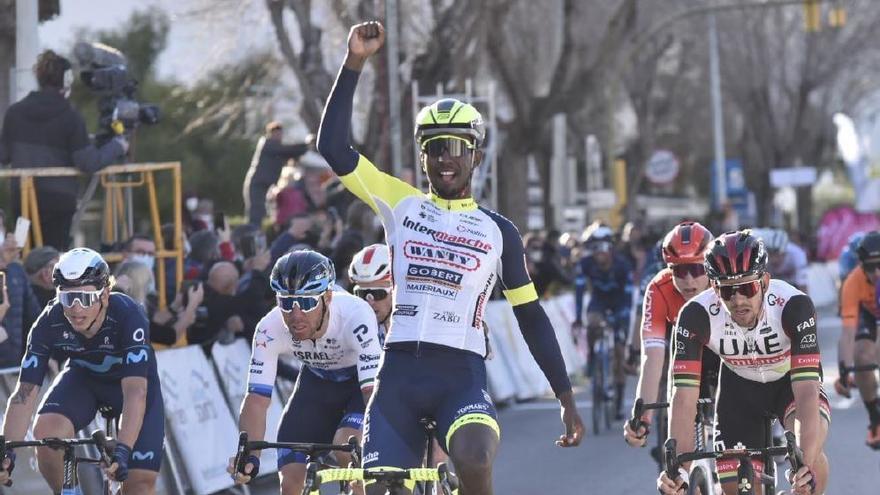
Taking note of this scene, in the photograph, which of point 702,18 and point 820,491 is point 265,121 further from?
point 820,491

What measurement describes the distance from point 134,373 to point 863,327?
6361 millimetres

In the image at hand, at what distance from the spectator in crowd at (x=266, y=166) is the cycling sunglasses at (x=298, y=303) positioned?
952 cm

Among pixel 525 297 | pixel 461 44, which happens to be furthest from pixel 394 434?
pixel 461 44

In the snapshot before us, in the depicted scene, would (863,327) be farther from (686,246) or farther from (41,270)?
(41,270)

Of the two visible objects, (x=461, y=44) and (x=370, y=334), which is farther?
(x=461, y=44)

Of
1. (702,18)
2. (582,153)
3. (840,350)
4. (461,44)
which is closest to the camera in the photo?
(840,350)

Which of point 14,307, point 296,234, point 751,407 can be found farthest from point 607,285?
point 751,407

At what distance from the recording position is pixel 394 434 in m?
7.11

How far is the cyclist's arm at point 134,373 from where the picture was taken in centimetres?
850

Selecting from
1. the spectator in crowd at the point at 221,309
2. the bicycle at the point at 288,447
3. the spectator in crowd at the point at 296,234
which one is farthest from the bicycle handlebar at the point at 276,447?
the spectator in crowd at the point at 296,234

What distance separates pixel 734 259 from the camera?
808cm

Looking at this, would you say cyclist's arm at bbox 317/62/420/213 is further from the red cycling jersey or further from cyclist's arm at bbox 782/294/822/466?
the red cycling jersey

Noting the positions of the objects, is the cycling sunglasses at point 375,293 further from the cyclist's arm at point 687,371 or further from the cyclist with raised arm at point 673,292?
the cyclist's arm at point 687,371

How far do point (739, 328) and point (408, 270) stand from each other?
208 centimetres
